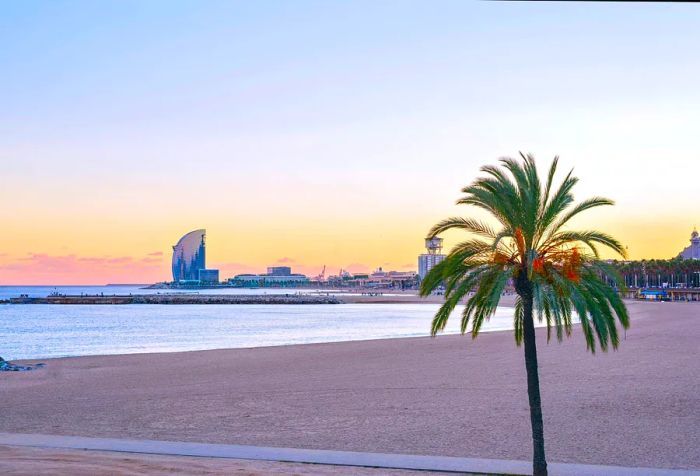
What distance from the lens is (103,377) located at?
85.6ft

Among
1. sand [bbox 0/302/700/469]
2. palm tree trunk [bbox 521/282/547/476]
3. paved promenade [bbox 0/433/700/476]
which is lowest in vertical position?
sand [bbox 0/302/700/469]

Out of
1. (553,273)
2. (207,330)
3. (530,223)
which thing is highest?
(530,223)

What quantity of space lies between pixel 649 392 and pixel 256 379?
38.6ft

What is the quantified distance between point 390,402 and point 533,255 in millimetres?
9722

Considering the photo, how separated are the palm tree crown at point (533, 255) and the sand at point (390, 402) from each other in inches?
146

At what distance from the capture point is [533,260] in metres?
10.7

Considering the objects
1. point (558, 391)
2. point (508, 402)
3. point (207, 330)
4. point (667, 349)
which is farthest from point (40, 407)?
point (207, 330)

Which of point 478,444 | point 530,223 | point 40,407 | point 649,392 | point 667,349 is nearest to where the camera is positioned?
→ point 530,223

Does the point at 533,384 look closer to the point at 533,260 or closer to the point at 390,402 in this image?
the point at 533,260

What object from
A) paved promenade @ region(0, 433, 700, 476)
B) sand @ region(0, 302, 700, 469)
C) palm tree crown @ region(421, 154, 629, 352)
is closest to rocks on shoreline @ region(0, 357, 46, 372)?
sand @ region(0, 302, 700, 469)

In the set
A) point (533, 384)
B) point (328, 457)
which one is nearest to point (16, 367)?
point (328, 457)

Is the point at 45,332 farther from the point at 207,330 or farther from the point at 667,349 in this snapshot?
the point at 667,349

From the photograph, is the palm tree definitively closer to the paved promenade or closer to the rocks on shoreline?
the paved promenade

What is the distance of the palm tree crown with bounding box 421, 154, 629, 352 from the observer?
35.0 ft
